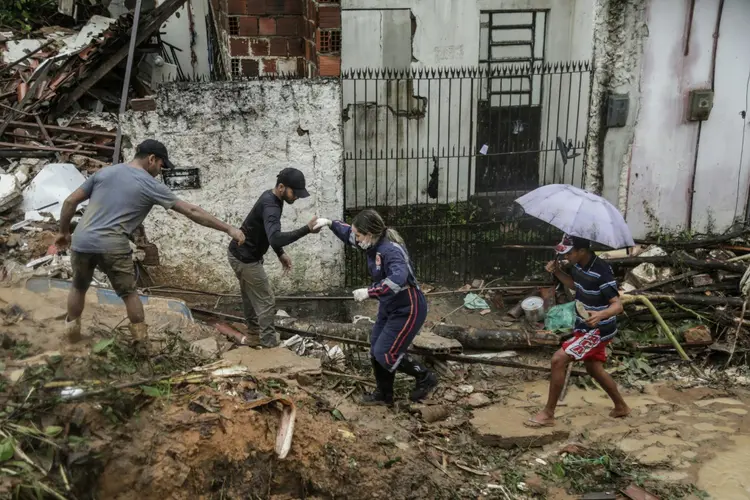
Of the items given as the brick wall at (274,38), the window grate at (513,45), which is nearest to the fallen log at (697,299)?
the brick wall at (274,38)

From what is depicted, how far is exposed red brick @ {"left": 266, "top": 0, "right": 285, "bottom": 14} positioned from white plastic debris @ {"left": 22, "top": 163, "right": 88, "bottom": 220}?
3.11m

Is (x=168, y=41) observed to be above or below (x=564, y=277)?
above

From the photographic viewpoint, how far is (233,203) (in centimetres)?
798

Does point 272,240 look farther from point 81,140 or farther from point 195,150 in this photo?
point 81,140

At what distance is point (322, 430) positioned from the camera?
4406 millimetres

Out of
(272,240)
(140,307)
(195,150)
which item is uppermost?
(195,150)

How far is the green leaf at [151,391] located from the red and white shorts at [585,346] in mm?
3069

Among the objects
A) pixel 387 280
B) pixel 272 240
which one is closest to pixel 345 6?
pixel 272 240

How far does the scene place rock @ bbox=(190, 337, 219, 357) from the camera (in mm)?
5456

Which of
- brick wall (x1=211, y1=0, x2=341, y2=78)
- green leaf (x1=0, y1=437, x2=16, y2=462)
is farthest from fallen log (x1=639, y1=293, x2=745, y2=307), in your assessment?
green leaf (x1=0, y1=437, x2=16, y2=462)

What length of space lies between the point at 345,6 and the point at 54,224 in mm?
5441

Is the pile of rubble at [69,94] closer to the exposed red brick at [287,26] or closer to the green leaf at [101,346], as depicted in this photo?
the exposed red brick at [287,26]

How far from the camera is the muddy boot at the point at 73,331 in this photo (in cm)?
491

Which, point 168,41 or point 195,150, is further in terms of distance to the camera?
point 168,41
